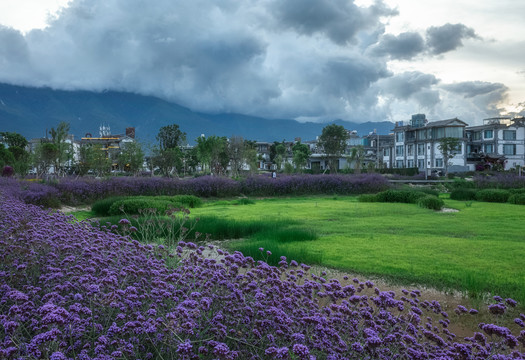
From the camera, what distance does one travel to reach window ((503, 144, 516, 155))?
63713 mm

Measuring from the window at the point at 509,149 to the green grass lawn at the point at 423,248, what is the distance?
5849 centimetres

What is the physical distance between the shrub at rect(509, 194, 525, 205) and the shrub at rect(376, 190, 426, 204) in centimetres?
394

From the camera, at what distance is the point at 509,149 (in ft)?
210

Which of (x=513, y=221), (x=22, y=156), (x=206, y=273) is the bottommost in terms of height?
(x=513, y=221)

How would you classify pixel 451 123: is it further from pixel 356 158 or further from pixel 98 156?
pixel 98 156

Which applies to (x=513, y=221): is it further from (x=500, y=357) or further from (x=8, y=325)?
(x=8, y=325)

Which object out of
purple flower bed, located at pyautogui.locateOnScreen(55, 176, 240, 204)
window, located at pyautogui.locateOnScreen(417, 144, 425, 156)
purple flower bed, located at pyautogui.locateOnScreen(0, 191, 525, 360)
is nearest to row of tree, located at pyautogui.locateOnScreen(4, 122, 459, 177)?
purple flower bed, located at pyautogui.locateOnScreen(55, 176, 240, 204)

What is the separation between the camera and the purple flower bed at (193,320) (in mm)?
2352

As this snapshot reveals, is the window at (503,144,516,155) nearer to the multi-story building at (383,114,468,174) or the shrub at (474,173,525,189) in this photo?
the multi-story building at (383,114,468,174)

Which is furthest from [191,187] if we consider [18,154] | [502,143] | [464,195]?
[502,143]

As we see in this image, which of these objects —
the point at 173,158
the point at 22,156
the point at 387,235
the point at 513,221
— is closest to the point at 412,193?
the point at 513,221

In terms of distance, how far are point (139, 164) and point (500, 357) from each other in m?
34.8

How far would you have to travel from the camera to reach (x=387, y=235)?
32.2 ft

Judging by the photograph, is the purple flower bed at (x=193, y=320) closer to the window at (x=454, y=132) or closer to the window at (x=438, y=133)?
the window at (x=454, y=132)
